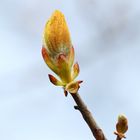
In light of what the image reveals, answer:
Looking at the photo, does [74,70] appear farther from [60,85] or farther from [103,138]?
[103,138]

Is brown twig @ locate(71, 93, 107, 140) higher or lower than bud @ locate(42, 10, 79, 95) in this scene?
lower

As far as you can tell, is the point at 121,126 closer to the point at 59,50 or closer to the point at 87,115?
the point at 87,115

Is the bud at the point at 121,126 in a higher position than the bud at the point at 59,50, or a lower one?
lower

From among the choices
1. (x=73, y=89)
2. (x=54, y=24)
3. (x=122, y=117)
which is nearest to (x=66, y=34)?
(x=54, y=24)

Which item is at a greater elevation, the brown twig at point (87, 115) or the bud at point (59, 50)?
the bud at point (59, 50)

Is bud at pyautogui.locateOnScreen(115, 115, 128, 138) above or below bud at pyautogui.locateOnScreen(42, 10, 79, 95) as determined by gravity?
below

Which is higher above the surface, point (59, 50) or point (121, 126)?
point (59, 50)

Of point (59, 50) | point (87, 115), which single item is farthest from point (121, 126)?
point (59, 50)

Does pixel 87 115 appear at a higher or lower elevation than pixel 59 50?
lower
